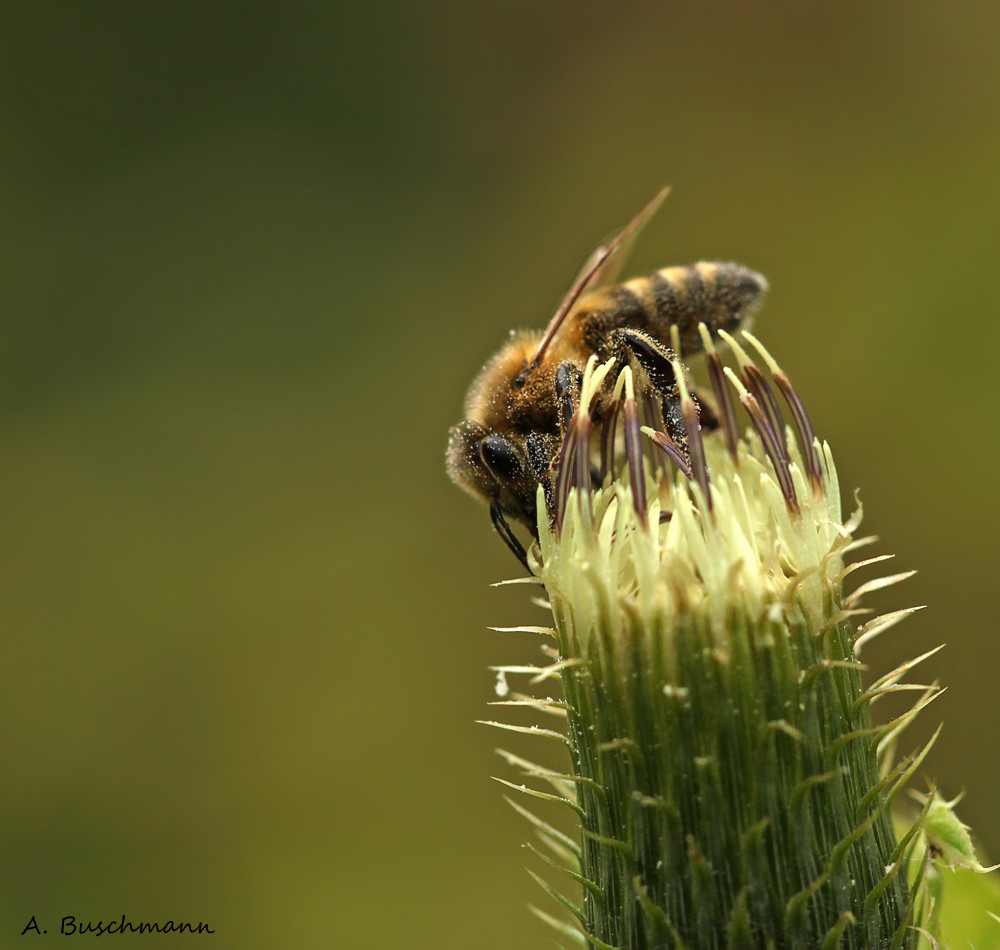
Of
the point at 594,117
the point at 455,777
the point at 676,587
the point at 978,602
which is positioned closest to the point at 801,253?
the point at 594,117

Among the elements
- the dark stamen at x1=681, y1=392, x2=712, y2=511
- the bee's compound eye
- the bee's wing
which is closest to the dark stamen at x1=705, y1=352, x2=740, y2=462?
the dark stamen at x1=681, y1=392, x2=712, y2=511

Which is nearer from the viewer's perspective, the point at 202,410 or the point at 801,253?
the point at 801,253

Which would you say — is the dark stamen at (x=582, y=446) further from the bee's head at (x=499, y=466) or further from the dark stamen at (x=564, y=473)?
the bee's head at (x=499, y=466)

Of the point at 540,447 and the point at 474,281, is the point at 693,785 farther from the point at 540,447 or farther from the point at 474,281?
the point at 474,281

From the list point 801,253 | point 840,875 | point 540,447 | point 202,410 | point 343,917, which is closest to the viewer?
point 840,875

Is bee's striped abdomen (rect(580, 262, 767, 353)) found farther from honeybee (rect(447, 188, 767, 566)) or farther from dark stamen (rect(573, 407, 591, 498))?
dark stamen (rect(573, 407, 591, 498))

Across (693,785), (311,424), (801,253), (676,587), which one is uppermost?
(801,253)

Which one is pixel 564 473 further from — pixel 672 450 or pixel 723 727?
pixel 723 727

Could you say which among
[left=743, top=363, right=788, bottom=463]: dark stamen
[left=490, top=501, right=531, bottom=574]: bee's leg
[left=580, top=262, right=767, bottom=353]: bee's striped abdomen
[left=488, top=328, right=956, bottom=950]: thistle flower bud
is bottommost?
[left=488, top=328, right=956, bottom=950]: thistle flower bud
